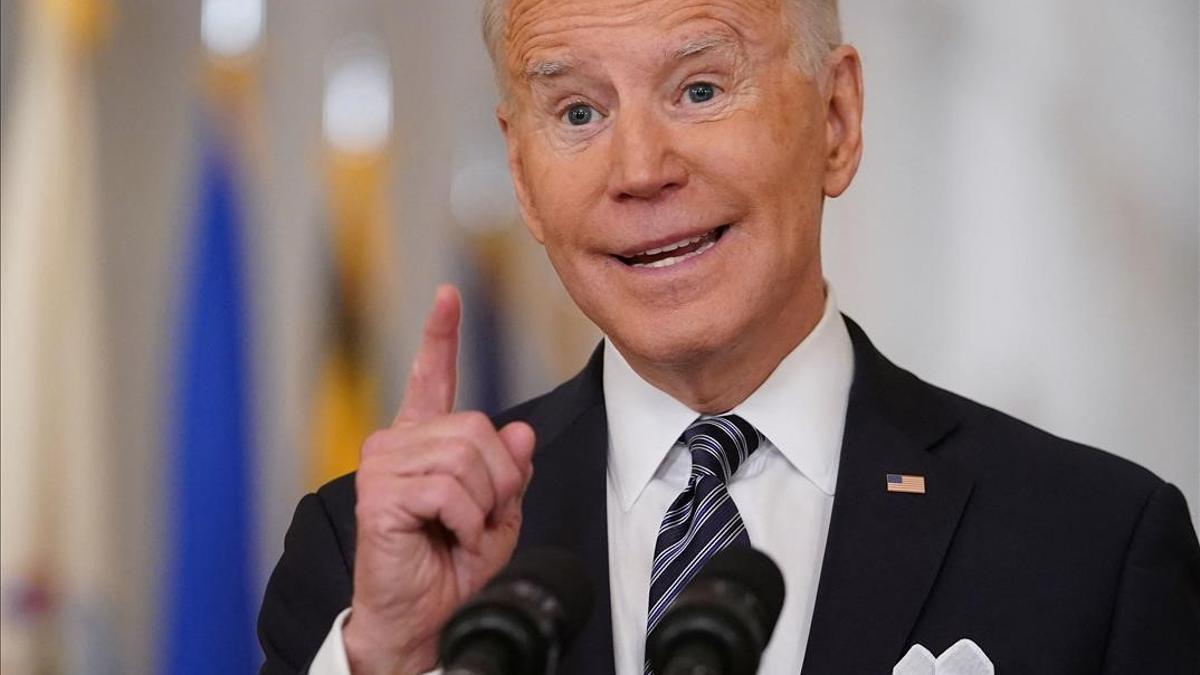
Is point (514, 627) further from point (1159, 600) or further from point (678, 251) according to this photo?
point (1159, 600)

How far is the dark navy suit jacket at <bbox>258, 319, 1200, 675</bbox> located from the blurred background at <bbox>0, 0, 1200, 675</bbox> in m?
1.09

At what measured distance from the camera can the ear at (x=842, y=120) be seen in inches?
85.2

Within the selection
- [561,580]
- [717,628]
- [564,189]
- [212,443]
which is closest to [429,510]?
[561,580]

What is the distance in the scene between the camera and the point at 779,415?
208 centimetres

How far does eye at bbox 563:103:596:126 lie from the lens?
201cm

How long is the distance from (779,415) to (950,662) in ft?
1.25

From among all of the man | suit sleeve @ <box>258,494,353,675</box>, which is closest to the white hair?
the man

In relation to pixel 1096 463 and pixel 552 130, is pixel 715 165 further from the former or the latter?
pixel 1096 463

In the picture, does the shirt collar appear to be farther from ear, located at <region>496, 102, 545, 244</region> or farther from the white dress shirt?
ear, located at <region>496, 102, 545, 244</region>

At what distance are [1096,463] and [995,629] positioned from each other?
31 centimetres

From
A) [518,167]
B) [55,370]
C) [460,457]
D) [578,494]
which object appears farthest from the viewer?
[55,370]

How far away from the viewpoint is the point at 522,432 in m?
1.57

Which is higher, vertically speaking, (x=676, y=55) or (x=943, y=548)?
(x=676, y=55)

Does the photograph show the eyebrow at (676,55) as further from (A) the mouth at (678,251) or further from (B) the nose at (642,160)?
(A) the mouth at (678,251)
